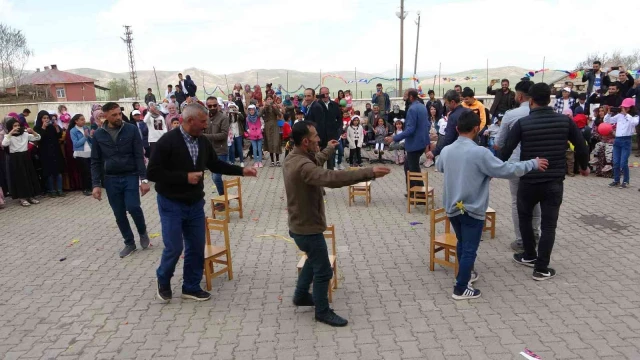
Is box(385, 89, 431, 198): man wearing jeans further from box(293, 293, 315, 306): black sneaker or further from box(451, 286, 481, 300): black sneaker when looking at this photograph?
box(293, 293, 315, 306): black sneaker

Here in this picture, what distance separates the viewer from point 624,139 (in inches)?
360

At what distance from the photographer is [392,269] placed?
546cm

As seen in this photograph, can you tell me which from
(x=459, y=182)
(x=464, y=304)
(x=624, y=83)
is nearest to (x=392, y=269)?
(x=464, y=304)

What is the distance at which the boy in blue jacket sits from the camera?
418 cm

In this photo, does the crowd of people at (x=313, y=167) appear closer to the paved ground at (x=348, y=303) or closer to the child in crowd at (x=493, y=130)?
the paved ground at (x=348, y=303)

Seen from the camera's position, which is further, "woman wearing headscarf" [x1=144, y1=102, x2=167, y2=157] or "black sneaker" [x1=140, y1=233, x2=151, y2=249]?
"woman wearing headscarf" [x1=144, y1=102, x2=167, y2=157]

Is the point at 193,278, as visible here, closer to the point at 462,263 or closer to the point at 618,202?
the point at 462,263

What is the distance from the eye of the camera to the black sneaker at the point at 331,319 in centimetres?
412

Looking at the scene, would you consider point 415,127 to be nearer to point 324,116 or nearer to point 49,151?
point 324,116

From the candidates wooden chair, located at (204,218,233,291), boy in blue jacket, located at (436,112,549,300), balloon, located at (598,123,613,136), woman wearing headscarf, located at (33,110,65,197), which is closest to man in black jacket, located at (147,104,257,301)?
wooden chair, located at (204,218,233,291)

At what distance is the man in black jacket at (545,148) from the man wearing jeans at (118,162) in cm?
442

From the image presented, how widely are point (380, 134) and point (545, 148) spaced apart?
9201 mm

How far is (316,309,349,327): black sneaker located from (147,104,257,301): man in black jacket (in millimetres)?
1407

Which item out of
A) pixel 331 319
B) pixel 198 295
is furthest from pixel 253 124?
pixel 331 319
